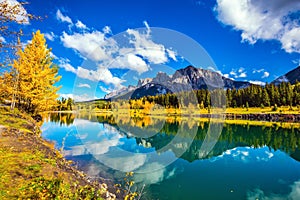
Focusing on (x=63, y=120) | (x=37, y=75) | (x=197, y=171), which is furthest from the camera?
(x=63, y=120)

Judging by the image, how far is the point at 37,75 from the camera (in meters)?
24.8

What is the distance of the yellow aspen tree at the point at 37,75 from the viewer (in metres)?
24.8

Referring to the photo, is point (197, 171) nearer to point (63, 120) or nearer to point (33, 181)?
point (33, 181)

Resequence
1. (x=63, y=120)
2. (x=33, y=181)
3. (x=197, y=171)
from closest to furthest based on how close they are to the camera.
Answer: (x=33, y=181) → (x=197, y=171) → (x=63, y=120)

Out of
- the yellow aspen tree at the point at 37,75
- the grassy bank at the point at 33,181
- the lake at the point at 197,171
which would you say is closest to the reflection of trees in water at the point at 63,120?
the yellow aspen tree at the point at 37,75

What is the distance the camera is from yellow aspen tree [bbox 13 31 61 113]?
2483 centimetres

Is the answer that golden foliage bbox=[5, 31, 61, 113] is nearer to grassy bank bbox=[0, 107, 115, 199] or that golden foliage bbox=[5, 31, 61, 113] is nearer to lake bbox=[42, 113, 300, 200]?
lake bbox=[42, 113, 300, 200]

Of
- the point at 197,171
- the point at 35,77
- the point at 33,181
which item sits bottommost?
the point at 197,171

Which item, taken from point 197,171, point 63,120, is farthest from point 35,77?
point 63,120

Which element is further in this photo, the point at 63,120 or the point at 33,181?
the point at 63,120

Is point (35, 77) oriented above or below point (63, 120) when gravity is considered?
above

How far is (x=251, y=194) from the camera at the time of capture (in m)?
11.8

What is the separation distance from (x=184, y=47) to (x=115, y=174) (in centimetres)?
907

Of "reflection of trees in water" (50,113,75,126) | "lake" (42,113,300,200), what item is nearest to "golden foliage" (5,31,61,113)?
"lake" (42,113,300,200)
